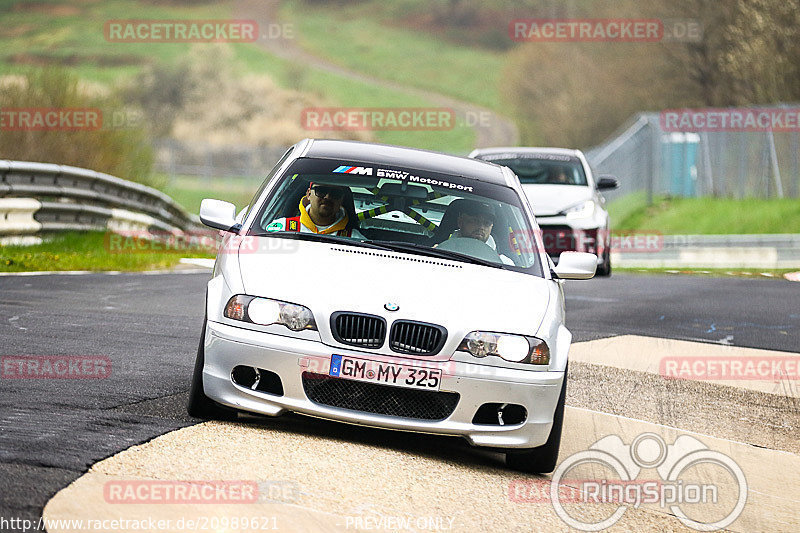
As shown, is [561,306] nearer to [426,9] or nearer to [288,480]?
[288,480]

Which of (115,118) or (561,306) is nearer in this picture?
(561,306)

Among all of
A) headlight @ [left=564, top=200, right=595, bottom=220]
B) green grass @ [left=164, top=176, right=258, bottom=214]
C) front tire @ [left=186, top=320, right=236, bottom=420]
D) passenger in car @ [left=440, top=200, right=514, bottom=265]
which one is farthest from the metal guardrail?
green grass @ [left=164, top=176, right=258, bottom=214]

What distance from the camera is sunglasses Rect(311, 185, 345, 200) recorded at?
7715mm

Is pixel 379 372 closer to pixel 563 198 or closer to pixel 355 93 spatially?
pixel 563 198

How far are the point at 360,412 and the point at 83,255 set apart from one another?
11.8m


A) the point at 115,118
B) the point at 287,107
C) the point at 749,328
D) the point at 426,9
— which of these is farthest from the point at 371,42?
the point at 749,328

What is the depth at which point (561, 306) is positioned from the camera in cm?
719

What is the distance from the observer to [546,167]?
1841 centimetres

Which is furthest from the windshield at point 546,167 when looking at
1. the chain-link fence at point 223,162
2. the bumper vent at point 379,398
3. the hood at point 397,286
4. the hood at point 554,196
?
the chain-link fence at point 223,162

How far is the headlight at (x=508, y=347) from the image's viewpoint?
6434 mm

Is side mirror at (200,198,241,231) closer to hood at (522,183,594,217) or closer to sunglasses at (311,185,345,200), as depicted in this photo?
sunglasses at (311,185,345,200)

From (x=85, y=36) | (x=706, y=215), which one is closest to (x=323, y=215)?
(x=706, y=215)

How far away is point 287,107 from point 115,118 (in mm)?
67044

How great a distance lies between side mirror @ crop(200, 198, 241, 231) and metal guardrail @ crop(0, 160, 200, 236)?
29.9 ft
